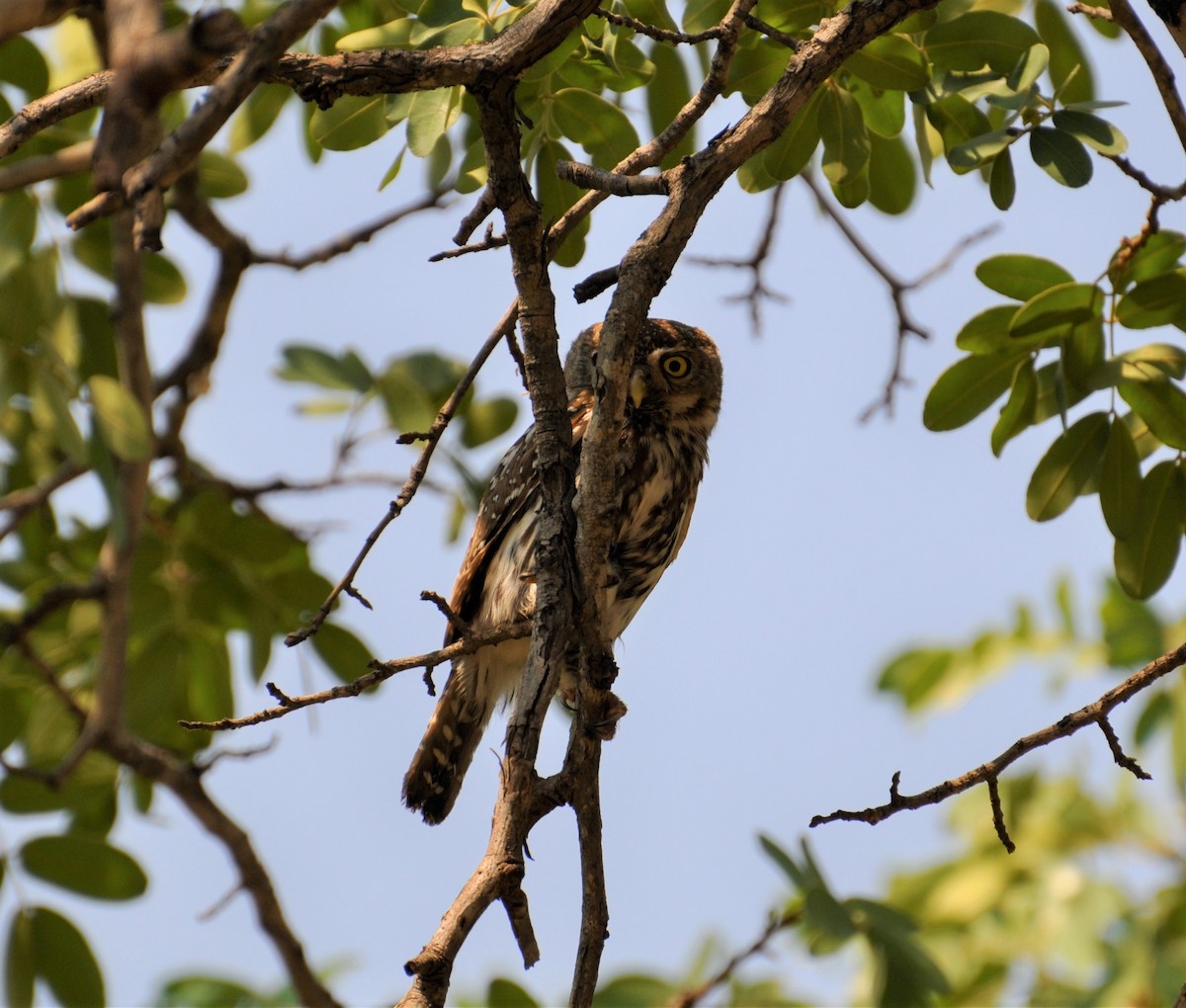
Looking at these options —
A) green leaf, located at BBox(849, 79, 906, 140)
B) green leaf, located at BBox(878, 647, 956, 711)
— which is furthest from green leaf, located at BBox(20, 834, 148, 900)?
green leaf, located at BBox(878, 647, 956, 711)

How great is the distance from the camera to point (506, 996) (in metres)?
3.74

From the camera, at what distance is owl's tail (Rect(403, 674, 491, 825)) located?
4930mm

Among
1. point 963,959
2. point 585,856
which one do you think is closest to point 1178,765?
point 963,959

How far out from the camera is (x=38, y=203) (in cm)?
328

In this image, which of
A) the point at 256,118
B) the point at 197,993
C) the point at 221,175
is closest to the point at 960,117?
the point at 256,118

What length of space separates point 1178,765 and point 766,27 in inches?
151

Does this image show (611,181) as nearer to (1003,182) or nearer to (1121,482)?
(1003,182)

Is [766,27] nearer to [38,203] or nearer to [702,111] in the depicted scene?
[702,111]

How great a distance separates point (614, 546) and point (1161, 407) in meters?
1.76

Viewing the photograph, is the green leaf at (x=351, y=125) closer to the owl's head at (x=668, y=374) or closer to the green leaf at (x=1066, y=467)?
the owl's head at (x=668, y=374)

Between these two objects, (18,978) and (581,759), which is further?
(18,978)

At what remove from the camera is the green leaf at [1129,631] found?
5609 millimetres

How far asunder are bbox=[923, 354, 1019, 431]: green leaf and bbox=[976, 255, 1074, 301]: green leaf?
0.17m

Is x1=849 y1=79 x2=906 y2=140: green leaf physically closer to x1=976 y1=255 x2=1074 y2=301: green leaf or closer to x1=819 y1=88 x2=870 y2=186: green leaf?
x1=819 y1=88 x2=870 y2=186: green leaf
